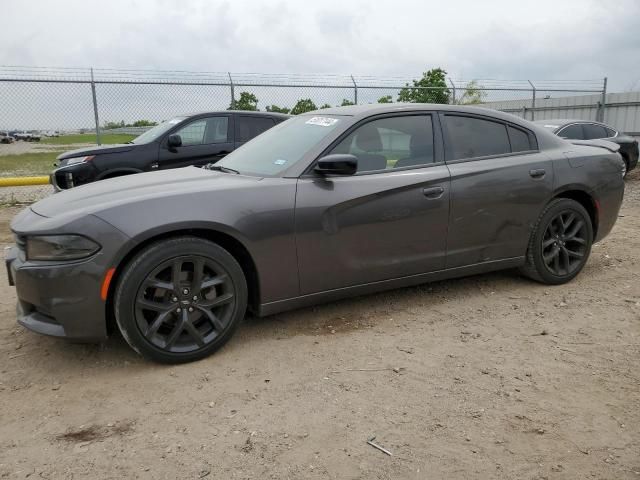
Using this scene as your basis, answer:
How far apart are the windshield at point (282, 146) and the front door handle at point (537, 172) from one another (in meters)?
1.66

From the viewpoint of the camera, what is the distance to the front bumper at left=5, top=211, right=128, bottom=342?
2.97 meters

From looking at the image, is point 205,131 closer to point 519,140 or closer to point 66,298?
point 519,140

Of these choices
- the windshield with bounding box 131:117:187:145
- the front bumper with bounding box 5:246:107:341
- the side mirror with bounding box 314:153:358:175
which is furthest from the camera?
the windshield with bounding box 131:117:187:145

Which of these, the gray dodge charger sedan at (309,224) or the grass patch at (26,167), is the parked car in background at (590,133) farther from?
the grass patch at (26,167)

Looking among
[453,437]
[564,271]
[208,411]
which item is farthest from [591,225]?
[208,411]

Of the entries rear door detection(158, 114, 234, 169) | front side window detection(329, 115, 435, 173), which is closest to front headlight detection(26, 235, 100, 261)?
front side window detection(329, 115, 435, 173)

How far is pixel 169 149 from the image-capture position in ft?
25.8

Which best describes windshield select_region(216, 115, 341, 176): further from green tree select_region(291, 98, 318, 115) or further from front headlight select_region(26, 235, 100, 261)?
green tree select_region(291, 98, 318, 115)

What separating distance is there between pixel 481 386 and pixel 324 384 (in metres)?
0.86

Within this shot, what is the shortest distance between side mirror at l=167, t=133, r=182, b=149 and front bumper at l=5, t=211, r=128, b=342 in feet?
16.0

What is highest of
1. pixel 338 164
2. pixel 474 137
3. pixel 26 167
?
pixel 474 137

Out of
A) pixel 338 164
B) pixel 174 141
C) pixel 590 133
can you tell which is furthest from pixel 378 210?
pixel 590 133

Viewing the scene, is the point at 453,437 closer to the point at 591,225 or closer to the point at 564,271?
the point at 564,271

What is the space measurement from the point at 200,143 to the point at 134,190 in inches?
192
